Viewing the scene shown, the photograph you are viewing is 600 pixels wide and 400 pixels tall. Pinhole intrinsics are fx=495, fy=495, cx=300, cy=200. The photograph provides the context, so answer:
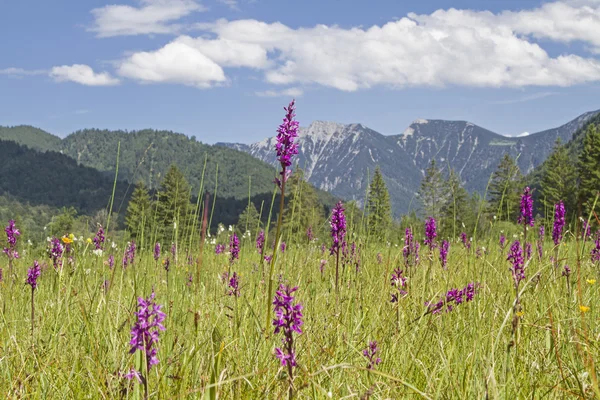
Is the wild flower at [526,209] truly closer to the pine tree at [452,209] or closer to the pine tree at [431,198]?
the pine tree at [452,209]

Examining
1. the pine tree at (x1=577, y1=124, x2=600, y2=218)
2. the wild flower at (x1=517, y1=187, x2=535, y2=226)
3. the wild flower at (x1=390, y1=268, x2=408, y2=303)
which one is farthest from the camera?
the pine tree at (x1=577, y1=124, x2=600, y2=218)

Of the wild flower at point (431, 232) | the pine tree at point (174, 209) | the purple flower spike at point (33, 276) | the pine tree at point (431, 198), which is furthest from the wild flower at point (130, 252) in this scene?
the wild flower at point (431, 232)

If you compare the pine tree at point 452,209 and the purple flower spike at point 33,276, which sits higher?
the pine tree at point 452,209

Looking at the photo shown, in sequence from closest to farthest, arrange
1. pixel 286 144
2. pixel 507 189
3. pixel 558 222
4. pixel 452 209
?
pixel 286 144
pixel 558 222
pixel 452 209
pixel 507 189

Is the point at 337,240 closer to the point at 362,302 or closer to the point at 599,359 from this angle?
the point at 362,302

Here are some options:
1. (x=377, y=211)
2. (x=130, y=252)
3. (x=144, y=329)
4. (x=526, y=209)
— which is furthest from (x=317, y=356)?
(x=526, y=209)

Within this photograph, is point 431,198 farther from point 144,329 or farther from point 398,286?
point 144,329

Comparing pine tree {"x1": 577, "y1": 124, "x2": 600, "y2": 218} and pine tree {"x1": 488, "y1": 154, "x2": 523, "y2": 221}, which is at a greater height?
pine tree {"x1": 577, "y1": 124, "x2": 600, "y2": 218}

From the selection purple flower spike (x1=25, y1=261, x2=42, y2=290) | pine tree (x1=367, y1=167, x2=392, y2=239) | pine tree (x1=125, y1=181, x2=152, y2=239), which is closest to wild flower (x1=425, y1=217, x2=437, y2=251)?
pine tree (x1=367, y1=167, x2=392, y2=239)

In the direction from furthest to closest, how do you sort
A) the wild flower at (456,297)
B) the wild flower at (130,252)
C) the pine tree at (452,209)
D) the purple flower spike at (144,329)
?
the wild flower at (130,252)
the pine tree at (452,209)
the wild flower at (456,297)
the purple flower spike at (144,329)

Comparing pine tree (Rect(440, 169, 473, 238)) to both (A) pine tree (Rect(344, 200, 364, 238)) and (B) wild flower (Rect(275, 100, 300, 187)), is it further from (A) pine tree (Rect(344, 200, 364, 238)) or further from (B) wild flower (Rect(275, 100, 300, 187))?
(B) wild flower (Rect(275, 100, 300, 187))

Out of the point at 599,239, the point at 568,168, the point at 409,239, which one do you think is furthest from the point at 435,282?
the point at 568,168

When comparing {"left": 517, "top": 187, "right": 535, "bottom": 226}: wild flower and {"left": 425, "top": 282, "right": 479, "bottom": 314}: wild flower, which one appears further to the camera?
{"left": 517, "top": 187, "right": 535, "bottom": 226}: wild flower

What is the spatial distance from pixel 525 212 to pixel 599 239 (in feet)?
4.07
